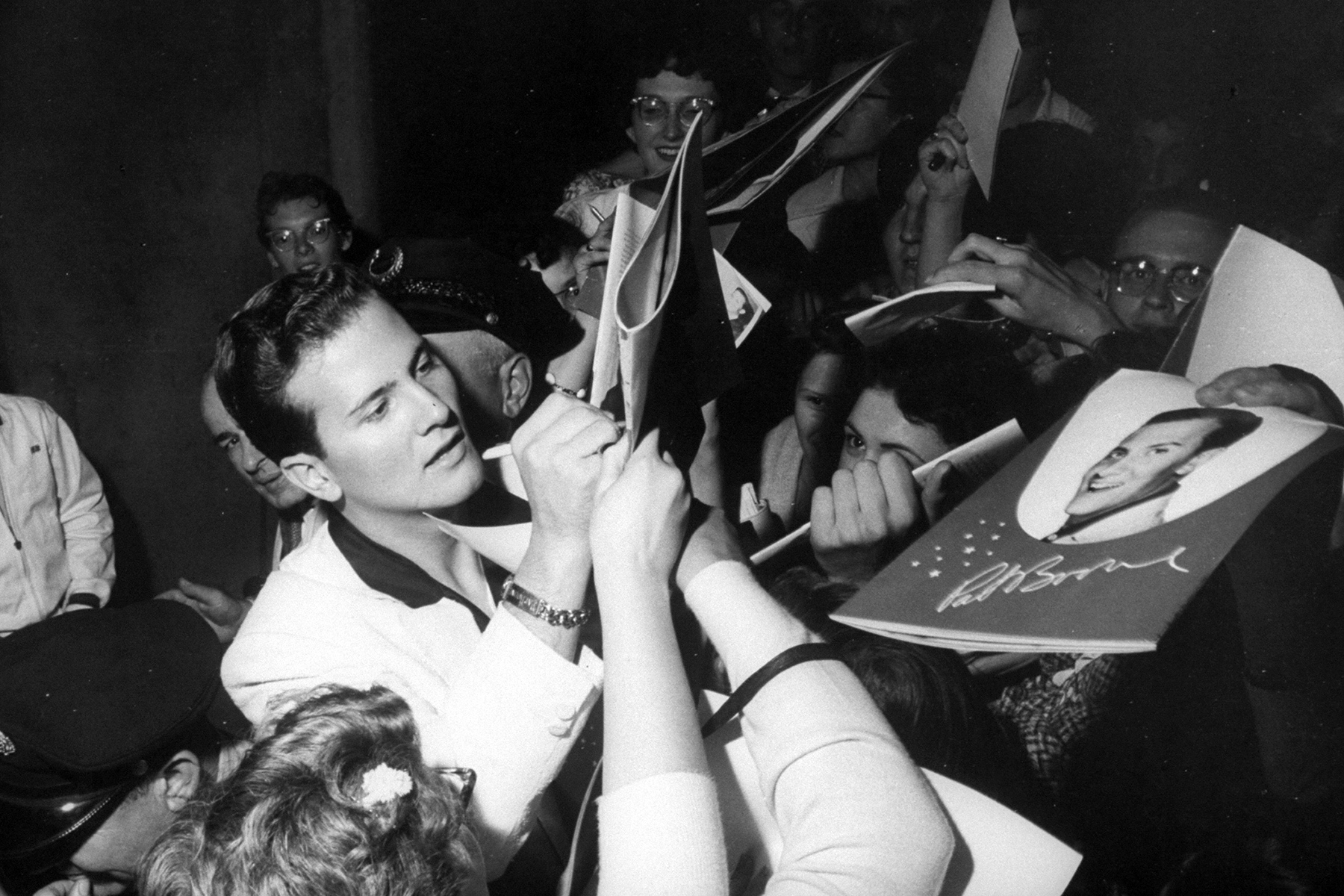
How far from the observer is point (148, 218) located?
3.19 feet

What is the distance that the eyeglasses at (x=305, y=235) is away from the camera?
0.99 meters

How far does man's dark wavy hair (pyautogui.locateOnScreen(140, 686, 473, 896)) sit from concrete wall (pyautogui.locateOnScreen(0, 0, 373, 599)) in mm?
533

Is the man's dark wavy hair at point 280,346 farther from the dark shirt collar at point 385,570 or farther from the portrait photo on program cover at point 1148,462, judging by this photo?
the portrait photo on program cover at point 1148,462

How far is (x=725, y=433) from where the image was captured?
3.51 ft

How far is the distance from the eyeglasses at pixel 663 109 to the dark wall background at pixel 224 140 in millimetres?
122

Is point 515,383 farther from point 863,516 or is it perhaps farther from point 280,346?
point 863,516

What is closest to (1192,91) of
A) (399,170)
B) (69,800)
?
(399,170)

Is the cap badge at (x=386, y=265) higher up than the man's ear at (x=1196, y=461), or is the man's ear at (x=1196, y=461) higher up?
the cap badge at (x=386, y=265)

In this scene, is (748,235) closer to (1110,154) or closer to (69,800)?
(1110,154)

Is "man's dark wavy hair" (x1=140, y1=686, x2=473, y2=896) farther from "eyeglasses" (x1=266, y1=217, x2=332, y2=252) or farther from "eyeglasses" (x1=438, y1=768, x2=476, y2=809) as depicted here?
"eyeglasses" (x1=266, y1=217, x2=332, y2=252)

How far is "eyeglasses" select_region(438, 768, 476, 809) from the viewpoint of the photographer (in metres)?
0.63

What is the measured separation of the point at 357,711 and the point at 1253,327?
0.80m

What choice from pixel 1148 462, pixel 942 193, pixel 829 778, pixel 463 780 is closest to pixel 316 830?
pixel 463 780

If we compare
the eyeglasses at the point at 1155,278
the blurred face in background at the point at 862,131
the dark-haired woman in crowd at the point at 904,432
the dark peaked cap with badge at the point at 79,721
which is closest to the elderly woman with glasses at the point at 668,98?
the blurred face in background at the point at 862,131
